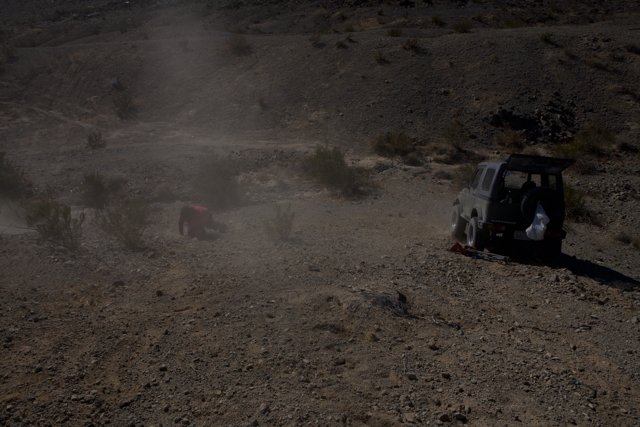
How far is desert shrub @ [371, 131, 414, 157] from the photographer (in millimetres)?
20234

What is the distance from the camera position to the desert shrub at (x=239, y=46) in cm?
3241

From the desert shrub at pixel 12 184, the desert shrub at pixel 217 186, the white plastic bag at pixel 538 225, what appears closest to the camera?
the white plastic bag at pixel 538 225

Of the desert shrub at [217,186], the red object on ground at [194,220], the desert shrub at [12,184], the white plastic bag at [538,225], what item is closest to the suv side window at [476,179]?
the white plastic bag at [538,225]

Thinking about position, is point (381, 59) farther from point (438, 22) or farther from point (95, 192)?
point (95, 192)


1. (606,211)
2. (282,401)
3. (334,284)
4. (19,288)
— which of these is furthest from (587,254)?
(19,288)

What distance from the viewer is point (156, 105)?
28.2 metres

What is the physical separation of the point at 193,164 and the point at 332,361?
13.8 metres

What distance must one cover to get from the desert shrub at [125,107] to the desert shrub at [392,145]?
543 inches

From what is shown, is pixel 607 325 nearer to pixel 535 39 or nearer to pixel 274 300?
pixel 274 300

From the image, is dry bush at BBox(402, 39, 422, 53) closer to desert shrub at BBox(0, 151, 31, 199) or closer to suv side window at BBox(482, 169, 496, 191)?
desert shrub at BBox(0, 151, 31, 199)

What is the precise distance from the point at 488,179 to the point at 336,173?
7432 mm

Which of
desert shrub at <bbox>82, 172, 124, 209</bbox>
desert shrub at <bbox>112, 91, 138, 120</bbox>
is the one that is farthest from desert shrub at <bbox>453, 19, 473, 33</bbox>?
desert shrub at <bbox>82, 172, 124, 209</bbox>

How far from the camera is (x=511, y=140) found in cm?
2081

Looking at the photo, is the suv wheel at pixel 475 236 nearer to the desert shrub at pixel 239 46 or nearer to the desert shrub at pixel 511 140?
the desert shrub at pixel 511 140
